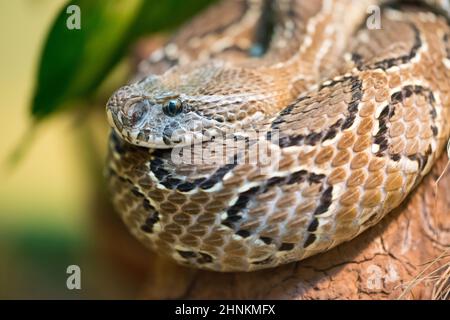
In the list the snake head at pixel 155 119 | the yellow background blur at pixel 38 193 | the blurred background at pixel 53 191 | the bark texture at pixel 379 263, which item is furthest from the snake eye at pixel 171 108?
the yellow background blur at pixel 38 193

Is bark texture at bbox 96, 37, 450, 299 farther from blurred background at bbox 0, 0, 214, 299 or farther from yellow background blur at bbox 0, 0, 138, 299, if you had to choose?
yellow background blur at bbox 0, 0, 138, 299

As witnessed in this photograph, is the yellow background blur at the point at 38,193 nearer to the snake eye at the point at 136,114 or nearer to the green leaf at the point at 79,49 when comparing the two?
the green leaf at the point at 79,49

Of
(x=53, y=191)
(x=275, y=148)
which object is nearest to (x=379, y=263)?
(x=275, y=148)

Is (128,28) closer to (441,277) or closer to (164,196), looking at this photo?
(164,196)

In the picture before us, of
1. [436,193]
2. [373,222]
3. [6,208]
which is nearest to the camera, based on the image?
[373,222]

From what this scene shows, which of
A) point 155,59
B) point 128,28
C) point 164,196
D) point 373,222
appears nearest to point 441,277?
point 373,222

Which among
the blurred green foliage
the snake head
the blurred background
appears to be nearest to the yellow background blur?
the blurred background

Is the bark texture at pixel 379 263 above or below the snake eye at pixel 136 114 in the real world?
below

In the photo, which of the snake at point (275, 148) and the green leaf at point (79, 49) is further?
the green leaf at point (79, 49)
